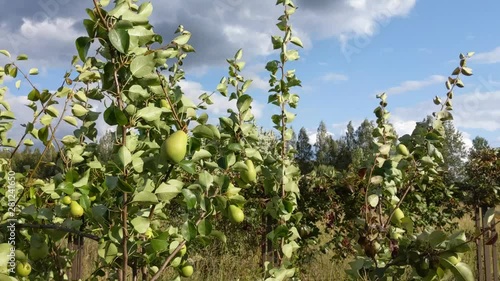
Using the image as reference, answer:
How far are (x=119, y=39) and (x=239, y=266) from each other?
5323mm

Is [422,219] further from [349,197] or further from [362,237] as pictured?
[362,237]

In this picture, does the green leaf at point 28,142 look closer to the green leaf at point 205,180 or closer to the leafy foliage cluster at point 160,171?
the leafy foliage cluster at point 160,171

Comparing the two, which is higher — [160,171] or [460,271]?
[160,171]

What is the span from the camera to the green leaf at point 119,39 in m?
1.29

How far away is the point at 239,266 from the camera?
20.4 ft

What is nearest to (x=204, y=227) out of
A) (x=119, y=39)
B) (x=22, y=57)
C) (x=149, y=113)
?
(x=149, y=113)

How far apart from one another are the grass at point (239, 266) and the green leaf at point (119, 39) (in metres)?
3.95

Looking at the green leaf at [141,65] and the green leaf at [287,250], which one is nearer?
the green leaf at [141,65]

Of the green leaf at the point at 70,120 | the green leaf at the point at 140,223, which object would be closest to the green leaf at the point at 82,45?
the green leaf at the point at 140,223

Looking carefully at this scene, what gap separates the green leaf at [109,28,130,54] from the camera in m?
1.29

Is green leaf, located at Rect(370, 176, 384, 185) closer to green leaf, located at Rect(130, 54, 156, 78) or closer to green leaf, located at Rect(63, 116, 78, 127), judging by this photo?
green leaf, located at Rect(130, 54, 156, 78)

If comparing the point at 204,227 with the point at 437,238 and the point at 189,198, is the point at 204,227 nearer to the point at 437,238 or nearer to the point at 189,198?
the point at 189,198

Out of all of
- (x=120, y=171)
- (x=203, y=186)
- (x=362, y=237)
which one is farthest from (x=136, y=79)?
(x=362, y=237)

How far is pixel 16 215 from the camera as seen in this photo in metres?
2.04
